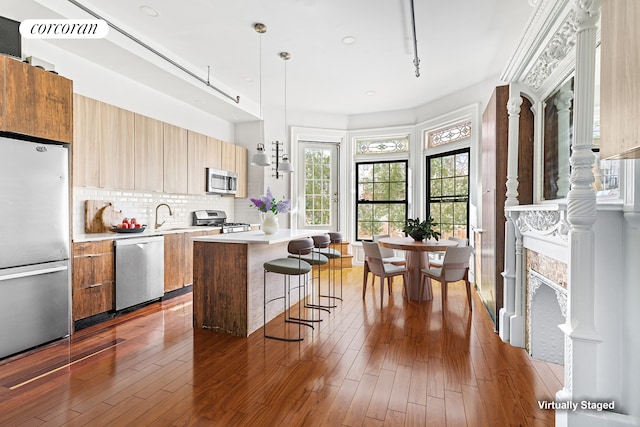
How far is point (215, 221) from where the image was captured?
6.00m

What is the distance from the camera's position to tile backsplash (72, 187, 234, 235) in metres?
3.85

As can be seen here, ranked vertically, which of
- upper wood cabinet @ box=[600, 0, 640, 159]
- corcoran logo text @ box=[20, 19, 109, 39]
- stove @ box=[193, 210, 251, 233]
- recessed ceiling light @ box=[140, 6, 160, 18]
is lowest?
stove @ box=[193, 210, 251, 233]

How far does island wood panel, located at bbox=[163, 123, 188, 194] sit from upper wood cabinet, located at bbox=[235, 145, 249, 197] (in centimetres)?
140

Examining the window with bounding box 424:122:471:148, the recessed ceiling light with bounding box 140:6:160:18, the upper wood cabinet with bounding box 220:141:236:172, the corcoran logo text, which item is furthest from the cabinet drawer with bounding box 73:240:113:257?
the window with bounding box 424:122:471:148

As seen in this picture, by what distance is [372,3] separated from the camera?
125 inches

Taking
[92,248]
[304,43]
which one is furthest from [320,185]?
[92,248]

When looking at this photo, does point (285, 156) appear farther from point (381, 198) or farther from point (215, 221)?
point (381, 198)

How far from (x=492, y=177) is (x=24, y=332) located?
4.60 m

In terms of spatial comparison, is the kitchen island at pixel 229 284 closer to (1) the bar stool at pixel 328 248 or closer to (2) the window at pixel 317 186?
(1) the bar stool at pixel 328 248

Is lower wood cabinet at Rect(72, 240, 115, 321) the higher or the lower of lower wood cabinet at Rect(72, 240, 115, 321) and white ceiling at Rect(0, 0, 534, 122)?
the lower

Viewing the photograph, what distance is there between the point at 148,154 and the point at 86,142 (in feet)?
2.79

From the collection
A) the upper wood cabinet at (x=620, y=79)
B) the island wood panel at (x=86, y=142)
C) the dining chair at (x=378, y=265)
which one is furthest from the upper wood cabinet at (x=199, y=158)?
the upper wood cabinet at (x=620, y=79)

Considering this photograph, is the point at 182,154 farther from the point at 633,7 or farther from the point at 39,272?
the point at 633,7

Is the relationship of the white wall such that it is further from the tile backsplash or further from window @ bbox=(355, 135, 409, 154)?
window @ bbox=(355, 135, 409, 154)
